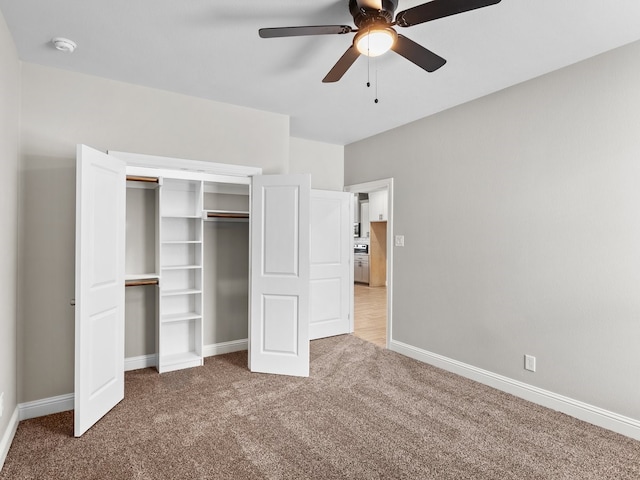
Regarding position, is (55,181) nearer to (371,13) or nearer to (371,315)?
(371,13)

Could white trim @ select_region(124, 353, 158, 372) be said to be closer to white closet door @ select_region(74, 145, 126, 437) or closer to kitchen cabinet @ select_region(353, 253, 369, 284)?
white closet door @ select_region(74, 145, 126, 437)

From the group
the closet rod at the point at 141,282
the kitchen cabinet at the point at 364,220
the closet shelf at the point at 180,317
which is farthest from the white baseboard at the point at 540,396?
the kitchen cabinet at the point at 364,220

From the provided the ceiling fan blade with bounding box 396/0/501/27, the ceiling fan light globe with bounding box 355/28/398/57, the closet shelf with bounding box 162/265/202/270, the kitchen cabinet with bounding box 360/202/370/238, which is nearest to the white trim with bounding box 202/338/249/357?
the closet shelf with bounding box 162/265/202/270

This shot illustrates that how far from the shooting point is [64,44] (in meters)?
2.64

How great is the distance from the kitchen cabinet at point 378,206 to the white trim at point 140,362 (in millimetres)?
6767

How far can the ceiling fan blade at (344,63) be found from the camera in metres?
2.25

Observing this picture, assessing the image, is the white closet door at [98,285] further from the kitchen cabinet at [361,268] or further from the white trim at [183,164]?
the kitchen cabinet at [361,268]

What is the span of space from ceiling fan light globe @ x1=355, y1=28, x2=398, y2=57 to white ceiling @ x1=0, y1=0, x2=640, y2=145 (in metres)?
0.27

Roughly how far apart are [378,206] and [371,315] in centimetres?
387

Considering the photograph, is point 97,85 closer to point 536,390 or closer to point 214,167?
point 214,167

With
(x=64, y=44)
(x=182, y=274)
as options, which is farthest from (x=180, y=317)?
(x=64, y=44)

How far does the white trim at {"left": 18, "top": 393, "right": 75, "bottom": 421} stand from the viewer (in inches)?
112

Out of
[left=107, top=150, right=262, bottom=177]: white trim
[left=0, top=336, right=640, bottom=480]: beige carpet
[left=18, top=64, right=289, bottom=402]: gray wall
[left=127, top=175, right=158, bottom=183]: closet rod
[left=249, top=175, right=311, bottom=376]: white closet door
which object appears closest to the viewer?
[left=0, top=336, right=640, bottom=480]: beige carpet

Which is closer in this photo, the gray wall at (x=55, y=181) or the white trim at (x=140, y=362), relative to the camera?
the gray wall at (x=55, y=181)
